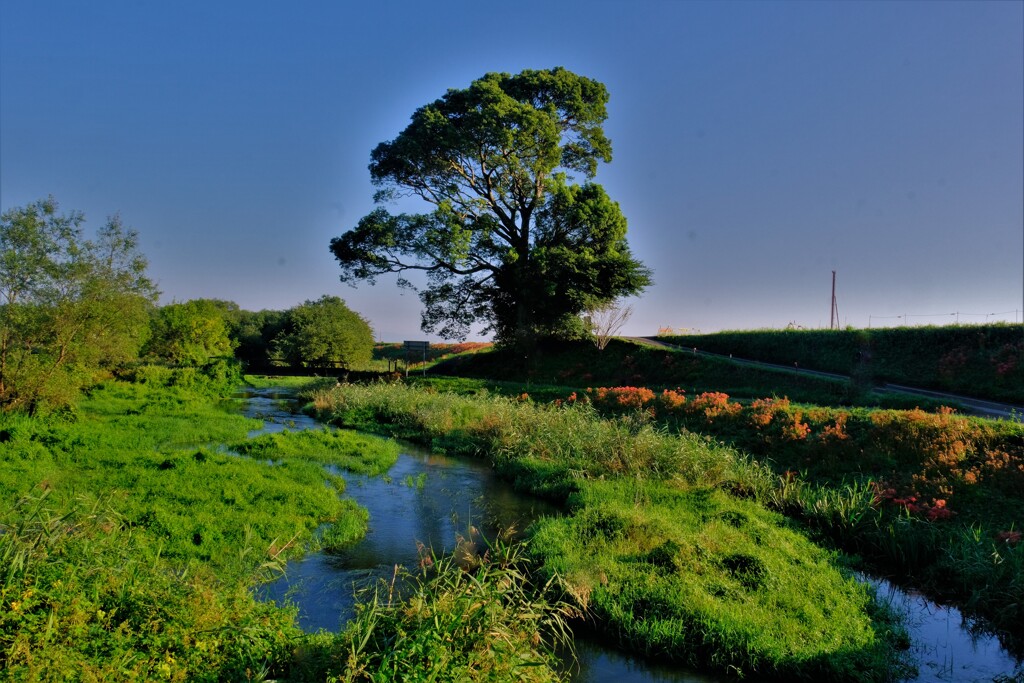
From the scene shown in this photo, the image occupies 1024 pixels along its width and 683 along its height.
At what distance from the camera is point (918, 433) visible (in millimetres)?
12750

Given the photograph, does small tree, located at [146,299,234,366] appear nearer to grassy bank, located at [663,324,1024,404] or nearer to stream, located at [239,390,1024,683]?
stream, located at [239,390,1024,683]

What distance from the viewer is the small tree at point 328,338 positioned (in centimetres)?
4991

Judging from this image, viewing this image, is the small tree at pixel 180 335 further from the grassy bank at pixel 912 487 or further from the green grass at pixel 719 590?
the green grass at pixel 719 590

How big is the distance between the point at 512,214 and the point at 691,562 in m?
29.5

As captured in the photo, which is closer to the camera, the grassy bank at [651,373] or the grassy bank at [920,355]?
the grassy bank at [651,373]

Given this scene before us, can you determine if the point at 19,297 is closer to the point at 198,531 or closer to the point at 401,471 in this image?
the point at 401,471

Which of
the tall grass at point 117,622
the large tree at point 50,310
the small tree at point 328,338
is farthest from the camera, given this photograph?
the small tree at point 328,338

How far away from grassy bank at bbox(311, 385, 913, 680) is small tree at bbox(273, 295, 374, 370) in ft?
122

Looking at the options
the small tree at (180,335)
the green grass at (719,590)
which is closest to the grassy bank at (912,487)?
the green grass at (719,590)

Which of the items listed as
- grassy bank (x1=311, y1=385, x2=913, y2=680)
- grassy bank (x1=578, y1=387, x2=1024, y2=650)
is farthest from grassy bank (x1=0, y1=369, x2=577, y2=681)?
grassy bank (x1=578, y1=387, x2=1024, y2=650)

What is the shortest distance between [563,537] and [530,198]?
28466 mm

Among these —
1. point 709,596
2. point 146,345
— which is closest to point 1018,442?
point 709,596

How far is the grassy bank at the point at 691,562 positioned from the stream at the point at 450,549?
0.42 metres

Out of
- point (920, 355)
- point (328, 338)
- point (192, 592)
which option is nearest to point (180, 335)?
point (328, 338)
